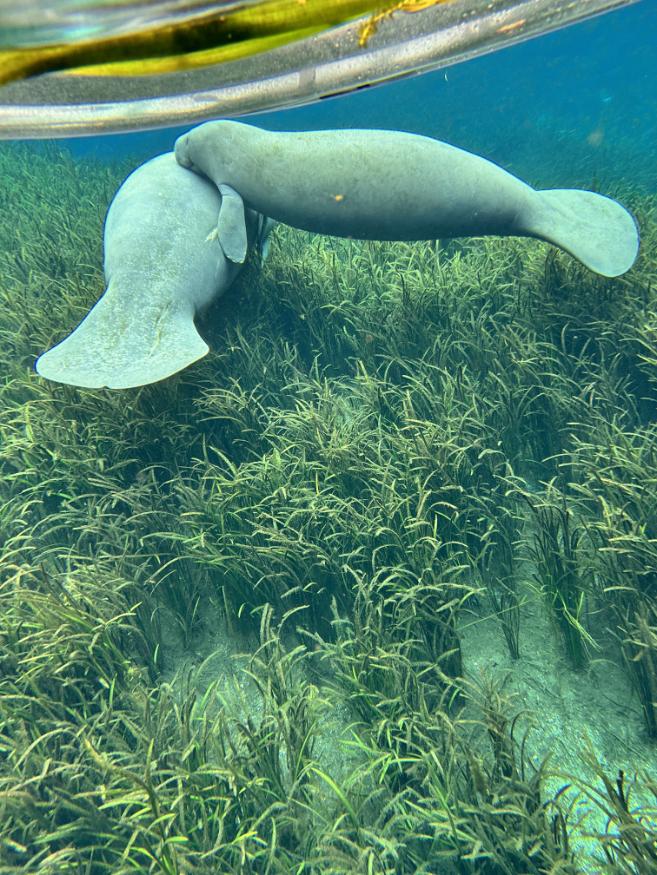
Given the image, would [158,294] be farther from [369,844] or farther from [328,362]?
[369,844]

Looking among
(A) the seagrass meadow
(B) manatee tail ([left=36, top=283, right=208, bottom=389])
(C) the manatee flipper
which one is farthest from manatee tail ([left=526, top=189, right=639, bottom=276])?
(B) manatee tail ([left=36, top=283, right=208, bottom=389])

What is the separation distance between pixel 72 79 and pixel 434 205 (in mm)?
3761

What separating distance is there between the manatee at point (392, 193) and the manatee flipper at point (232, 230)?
2cm

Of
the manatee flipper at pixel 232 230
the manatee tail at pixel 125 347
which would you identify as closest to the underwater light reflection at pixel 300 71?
the manatee tail at pixel 125 347

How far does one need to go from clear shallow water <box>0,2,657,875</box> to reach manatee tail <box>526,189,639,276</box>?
0.71 feet

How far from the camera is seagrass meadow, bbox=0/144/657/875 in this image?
1.92 metres

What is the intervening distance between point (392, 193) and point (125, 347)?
2.32 meters

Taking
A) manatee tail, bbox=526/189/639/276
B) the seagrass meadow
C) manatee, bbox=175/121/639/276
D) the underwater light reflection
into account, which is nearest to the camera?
the underwater light reflection

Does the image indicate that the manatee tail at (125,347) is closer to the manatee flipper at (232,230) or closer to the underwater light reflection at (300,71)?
the manatee flipper at (232,230)

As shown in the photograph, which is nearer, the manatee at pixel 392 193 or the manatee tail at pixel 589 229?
the manatee tail at pixel 589 229

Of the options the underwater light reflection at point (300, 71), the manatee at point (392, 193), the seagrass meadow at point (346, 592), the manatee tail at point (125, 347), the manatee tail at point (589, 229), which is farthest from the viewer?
the manatee at point (392, 193)

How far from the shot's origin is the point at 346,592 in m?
2.78

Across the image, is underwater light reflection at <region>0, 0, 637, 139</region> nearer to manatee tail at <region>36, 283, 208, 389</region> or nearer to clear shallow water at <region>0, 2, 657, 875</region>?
clear shallow water at <region>0, 2, 657, 875</region>

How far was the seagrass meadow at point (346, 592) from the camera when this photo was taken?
1.92m
